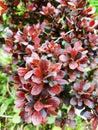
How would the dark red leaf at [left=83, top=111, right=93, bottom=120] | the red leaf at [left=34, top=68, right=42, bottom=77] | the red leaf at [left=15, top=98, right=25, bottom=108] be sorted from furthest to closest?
the dark red leaf at [left=83, top=111, right=93, bottom=120], the red leaf at [left=15, top=98, right=25, bottom=108], the red leaf at [left=34, top=68, right=42, bottom=77]

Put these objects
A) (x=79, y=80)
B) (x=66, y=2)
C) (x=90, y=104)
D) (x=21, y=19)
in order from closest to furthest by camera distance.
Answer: (x=90, y=104) < (x=79, y=80) < (x=66, y=2) < (x=21, y=19)

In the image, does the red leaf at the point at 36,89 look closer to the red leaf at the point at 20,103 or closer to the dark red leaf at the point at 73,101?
the red leaf at the point at 20,103

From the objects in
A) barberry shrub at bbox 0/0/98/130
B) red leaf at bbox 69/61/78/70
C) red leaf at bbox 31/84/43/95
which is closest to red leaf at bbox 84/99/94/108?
barberry shrub at bbox 0/0/98/130

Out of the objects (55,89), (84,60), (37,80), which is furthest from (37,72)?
(84,60)

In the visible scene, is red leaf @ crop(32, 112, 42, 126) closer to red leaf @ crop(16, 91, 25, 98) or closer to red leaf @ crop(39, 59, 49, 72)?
red leaf @ crop(16, 91, 25, 98)

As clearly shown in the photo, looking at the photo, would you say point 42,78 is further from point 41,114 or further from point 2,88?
point 2,88

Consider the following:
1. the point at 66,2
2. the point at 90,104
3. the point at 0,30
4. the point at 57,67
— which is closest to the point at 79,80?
the point at 90,104

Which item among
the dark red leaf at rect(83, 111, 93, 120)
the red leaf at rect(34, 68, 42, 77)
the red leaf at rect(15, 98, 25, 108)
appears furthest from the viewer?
the dark red leaf at rect(83, 111, 93, 120)

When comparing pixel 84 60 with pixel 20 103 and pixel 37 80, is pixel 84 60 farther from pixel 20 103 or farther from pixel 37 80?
pixel 20 103

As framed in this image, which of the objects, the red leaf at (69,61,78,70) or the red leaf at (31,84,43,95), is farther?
the red leaf at (69,61,78,70)
